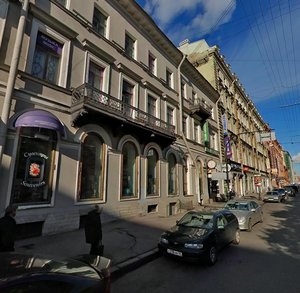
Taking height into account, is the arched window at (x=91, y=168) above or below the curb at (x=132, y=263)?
above

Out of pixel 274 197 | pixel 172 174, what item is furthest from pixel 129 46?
pixel 274 197

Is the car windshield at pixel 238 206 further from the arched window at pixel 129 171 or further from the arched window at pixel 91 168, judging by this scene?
the arched window at pixel 91 168

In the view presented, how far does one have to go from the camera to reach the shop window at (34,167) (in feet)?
28.0

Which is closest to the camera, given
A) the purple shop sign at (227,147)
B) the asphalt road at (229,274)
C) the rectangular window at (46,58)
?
the asphalt road at (229,274)

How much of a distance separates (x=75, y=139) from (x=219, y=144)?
20.3 metres

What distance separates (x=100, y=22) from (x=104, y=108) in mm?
5965

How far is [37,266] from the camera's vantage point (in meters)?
2.50

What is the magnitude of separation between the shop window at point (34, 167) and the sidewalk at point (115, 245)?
1605 mm

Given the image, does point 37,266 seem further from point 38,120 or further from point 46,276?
point 38,120

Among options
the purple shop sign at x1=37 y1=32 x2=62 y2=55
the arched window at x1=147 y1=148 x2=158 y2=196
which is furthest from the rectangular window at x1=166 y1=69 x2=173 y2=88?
the purple shop sign at x1=37 y1=32 x2=62 y2=55

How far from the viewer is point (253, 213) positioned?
481 inches

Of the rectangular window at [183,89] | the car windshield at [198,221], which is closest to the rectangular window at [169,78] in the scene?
the rectangular window at [183,89]

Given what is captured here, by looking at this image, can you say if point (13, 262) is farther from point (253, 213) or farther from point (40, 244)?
point (253, 213)

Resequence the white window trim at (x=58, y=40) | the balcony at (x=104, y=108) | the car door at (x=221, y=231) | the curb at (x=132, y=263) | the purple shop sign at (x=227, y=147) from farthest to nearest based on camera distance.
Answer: the purple shop sign at (x=227, y=147) → the balcony at (x=104, y=108) → the white window trim at (x=58, y=40) → the car door at (x=221, y=231) → the curb at (x=132, y=263)
